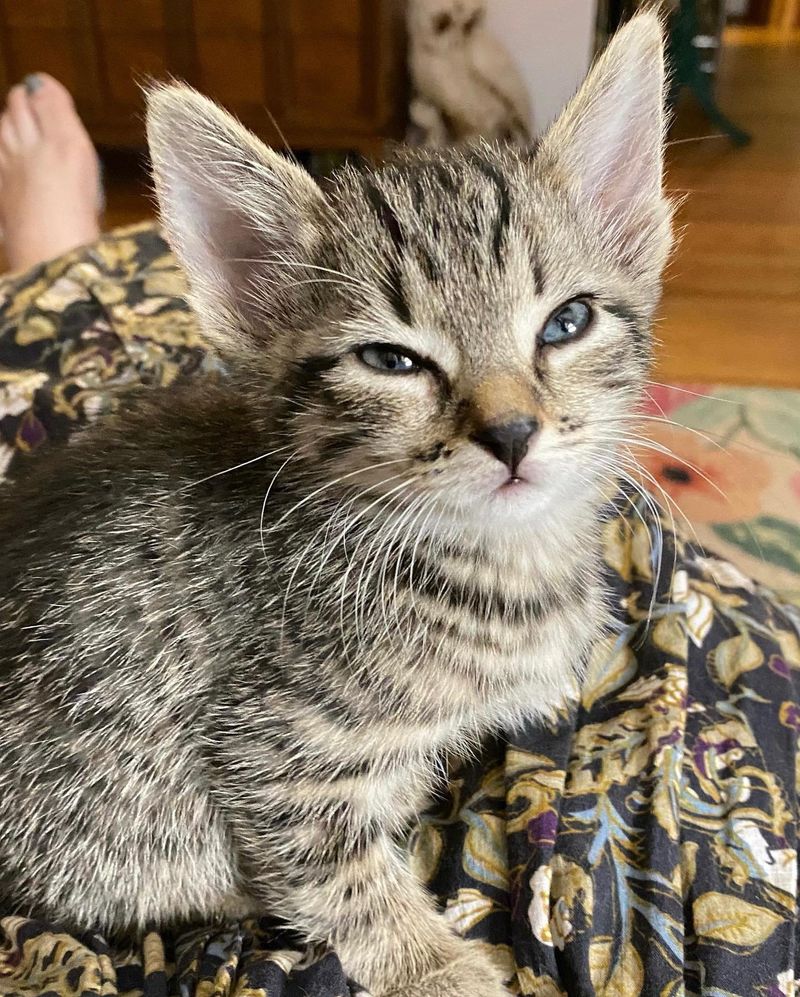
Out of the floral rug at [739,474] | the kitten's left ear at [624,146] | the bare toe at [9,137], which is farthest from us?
the bare toe at [9,137]

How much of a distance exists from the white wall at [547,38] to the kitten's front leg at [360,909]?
2717 mm

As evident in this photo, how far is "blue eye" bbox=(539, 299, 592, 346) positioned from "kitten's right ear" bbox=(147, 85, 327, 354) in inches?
9.2

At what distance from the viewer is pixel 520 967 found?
79 cm

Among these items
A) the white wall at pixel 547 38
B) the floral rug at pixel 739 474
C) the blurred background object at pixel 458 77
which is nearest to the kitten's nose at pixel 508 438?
the floral rug at pixel 739 474

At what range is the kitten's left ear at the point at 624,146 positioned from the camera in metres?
0.82

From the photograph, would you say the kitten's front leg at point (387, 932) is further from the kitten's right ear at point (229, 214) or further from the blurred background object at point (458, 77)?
the blurred background object at point (458, 77)

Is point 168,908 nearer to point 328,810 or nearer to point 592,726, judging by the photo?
point 328,810

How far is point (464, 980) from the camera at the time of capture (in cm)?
80

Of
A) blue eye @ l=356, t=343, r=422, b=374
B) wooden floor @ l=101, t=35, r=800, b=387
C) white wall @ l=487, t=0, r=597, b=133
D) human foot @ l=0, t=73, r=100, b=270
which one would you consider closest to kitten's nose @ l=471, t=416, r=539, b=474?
blue eye @ l=356, t=343, r=422, b=374

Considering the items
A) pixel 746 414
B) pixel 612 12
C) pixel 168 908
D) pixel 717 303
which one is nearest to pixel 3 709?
pixel 168 908

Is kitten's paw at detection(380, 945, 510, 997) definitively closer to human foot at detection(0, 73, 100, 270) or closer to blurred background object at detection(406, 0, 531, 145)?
human foot at detection(0, 73, 100, 270)

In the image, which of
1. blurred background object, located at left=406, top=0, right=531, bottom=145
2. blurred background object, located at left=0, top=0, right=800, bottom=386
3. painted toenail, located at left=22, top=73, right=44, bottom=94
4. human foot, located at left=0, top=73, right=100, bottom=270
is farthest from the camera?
blurred background object, located at left=406, top=0, right=531, bottom=145

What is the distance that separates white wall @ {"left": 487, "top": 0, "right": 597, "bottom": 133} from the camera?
115 inches

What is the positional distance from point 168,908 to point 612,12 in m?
3.13
